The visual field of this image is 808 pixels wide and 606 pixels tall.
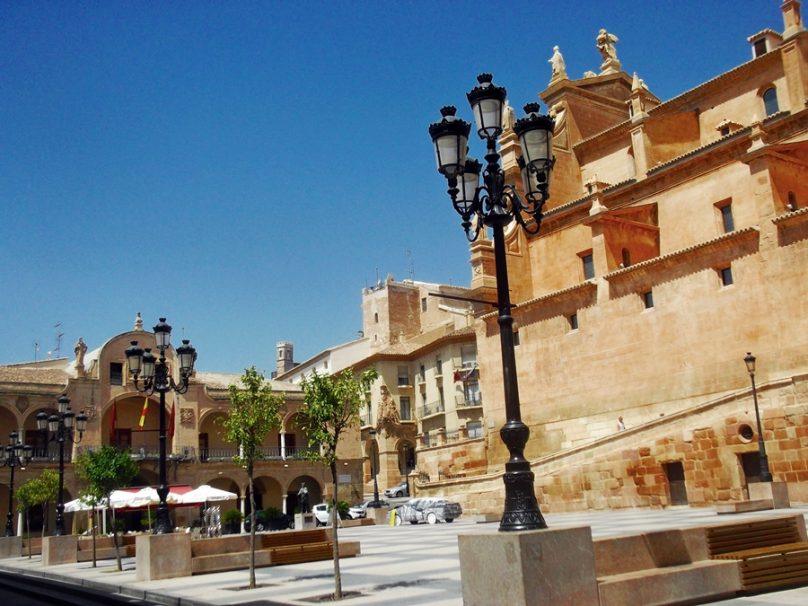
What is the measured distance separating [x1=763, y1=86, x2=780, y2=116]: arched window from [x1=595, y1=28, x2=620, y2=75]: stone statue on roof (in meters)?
13.6

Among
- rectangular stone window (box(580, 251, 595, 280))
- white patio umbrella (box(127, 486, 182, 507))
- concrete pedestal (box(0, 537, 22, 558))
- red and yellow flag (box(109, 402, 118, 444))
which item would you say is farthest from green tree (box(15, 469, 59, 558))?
rectangular stone window (box(580, 251, 595, 280))

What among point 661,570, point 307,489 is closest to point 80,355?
point 307,489

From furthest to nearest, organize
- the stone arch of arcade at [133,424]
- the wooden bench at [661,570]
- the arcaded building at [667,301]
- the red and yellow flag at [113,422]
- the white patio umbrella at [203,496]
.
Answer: the stone arch of arcade at [133,424] < the red and yellow flag at [113,422] < the white patio umbrella at [203,496] < the arcaded building at [667,301] < the wooden bench at [661,570]

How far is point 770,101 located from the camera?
30719mm

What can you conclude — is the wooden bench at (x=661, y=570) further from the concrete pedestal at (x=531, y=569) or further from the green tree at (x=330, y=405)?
the green tree at (x=330, y=405)

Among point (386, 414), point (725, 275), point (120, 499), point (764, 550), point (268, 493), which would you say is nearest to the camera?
point (764, 550)

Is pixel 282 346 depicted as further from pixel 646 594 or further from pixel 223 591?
pixel 646 594

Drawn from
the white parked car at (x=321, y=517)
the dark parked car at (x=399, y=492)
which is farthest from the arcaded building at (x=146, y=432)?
the dark parked car at (x=399, y=492)

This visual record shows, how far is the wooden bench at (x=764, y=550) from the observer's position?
828 centimetres

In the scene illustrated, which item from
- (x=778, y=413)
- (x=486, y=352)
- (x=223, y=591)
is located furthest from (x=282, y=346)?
(x=223, y=591)

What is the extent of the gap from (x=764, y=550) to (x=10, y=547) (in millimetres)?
27673

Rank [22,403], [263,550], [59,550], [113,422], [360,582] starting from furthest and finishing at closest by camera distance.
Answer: [113,422] → [22,403] → [59,550] → [263,550] → [360,582]

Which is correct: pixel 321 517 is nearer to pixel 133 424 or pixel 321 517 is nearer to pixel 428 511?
pixel 428 511

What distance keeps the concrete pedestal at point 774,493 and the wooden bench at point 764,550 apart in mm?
10869
